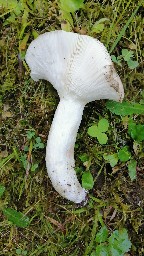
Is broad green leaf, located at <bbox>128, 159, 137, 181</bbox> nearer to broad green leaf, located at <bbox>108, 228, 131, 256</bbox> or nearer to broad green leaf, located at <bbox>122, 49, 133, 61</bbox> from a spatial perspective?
broad green leaf, located at <bbox>108, 228, 131, 256</bbox>

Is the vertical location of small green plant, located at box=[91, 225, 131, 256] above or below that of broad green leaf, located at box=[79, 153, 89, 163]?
below

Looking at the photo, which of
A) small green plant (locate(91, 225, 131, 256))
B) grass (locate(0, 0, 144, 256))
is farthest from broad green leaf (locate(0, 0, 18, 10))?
small green plant (locate(91, 225, 131, 256))

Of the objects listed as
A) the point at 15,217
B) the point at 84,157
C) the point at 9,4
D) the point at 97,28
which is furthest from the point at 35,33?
the point at 15,217

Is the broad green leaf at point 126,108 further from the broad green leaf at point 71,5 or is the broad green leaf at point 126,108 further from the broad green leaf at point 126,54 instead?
the broad green leaf at point 71,5

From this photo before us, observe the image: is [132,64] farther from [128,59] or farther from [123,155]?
[123,155]

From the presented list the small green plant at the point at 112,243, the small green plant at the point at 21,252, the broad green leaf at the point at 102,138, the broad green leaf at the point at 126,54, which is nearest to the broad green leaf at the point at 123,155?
the broad green leaf at the point at 102,138

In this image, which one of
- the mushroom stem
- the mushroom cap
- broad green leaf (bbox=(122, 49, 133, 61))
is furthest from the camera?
broad green leaf (bbox=(122, 49, 133, 61))

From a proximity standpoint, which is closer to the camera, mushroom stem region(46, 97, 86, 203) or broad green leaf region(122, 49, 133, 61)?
mushroom stem region(46, 97, 86, 203)
